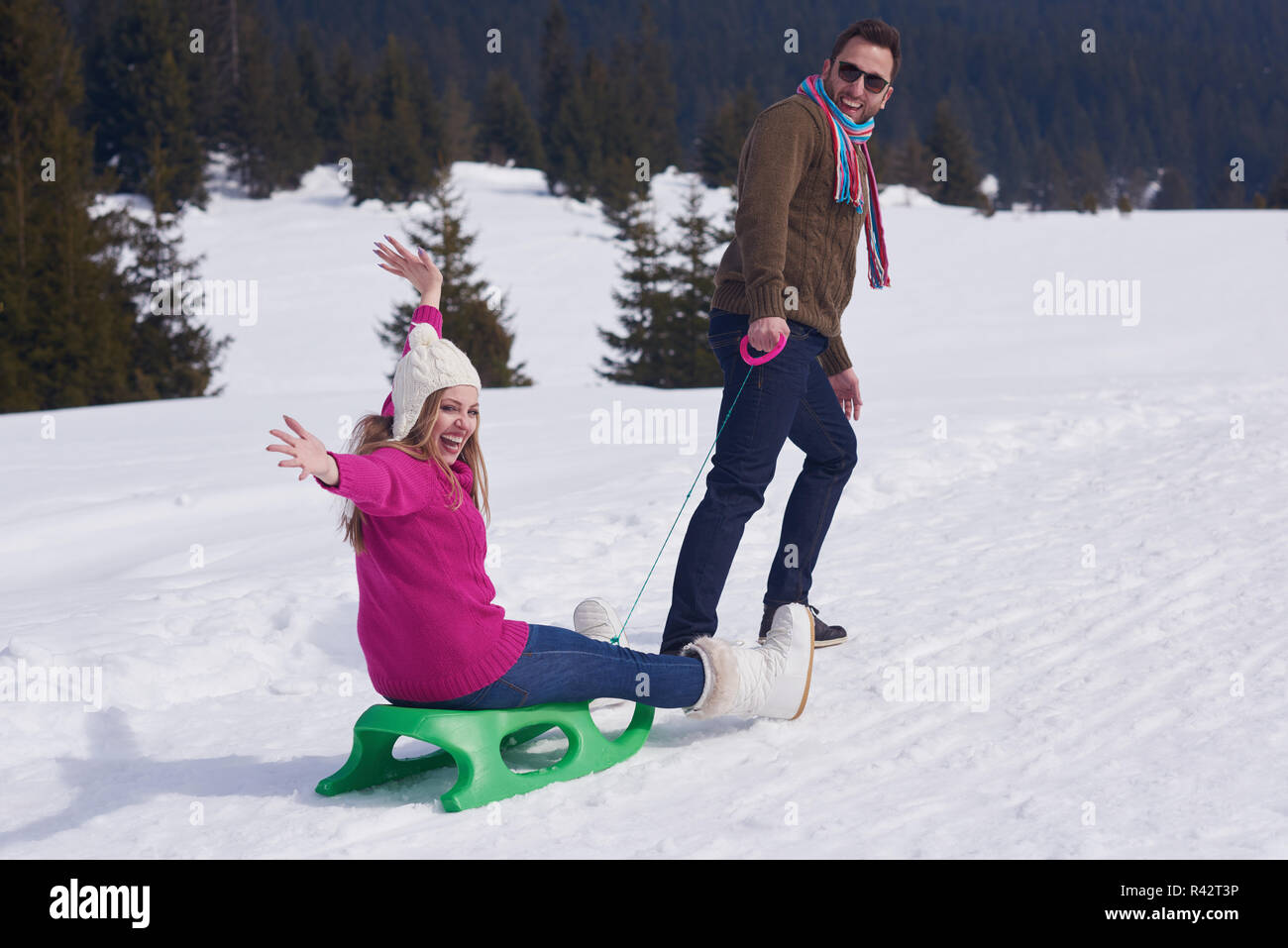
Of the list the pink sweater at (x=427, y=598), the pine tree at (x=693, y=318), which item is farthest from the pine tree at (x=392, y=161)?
the pink sweater at (x=427, y=598)

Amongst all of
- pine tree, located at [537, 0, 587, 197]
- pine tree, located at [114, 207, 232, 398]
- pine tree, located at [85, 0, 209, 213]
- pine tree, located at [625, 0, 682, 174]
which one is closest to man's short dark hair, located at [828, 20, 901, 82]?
pine tree, located at [114, 207, 232, 398]

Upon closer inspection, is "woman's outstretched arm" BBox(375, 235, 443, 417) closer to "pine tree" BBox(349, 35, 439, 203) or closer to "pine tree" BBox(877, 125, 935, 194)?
"pine tree" BBox(349, 35, 439, 203)

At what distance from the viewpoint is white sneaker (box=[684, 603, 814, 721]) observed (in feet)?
9.93

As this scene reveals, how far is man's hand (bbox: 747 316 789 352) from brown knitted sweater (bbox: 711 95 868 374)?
0.07 ft

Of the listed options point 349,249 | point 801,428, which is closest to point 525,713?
point 801,428

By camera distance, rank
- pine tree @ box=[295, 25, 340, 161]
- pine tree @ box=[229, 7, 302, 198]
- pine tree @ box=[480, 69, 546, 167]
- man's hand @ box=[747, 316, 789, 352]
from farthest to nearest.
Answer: pine tree @ box=[480, 69, 546, 167] < pine tree @ box=[295, 25, 340, 161] < pine tree @ box=[229, 7, 302, 198] < man's hand @ box=[747, 316, 789, 352]

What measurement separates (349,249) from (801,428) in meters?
29.0

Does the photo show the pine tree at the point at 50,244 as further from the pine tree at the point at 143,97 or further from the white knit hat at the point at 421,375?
the pine tree at the point at 143,97

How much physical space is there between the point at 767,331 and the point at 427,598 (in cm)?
119

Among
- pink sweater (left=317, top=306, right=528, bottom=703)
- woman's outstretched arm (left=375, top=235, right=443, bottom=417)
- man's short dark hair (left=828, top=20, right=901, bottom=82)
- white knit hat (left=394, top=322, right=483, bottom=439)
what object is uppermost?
man's short dark hair (left=828, top=20, right=901, bottom=82)

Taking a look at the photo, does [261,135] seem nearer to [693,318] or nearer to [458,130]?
[458,130]

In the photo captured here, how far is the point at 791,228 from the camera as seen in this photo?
11.4ft

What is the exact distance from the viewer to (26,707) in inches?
137
